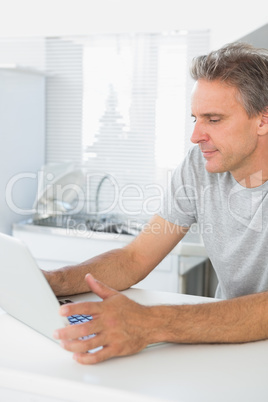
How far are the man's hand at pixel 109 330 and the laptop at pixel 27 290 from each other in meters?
0.03

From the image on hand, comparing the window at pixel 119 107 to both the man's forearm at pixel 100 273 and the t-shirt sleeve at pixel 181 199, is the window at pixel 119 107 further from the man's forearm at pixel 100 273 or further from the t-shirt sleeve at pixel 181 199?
the man's forearm at pixel 100 273

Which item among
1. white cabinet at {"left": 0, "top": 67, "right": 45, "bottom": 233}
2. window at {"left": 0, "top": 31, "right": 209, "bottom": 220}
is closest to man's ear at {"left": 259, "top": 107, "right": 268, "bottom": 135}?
window at {"left": 0, "top": 31, "right": 209, "bottom": 220}

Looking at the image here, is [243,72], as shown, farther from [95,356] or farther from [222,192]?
[95,356]

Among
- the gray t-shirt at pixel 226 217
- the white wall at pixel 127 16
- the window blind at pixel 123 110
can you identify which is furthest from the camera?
the window blind at pixel 123 110

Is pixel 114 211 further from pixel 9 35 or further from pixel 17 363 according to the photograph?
Result: pixel 17 363

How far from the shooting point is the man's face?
1413mm

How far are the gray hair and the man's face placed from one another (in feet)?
0.06

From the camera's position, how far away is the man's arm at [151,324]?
0.96m

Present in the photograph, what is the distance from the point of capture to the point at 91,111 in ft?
10.6

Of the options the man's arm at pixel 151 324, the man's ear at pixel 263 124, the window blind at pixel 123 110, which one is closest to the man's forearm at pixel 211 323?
the man's arm at pixel 151 324

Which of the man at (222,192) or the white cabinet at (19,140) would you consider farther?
the white cabinet at (19,140)

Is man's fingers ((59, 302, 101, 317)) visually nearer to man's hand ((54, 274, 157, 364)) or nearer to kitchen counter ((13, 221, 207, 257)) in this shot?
man's hand ((54, 274, 157, 364))

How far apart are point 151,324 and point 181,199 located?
623 mm

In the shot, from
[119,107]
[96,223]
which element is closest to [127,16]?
[119,107]
